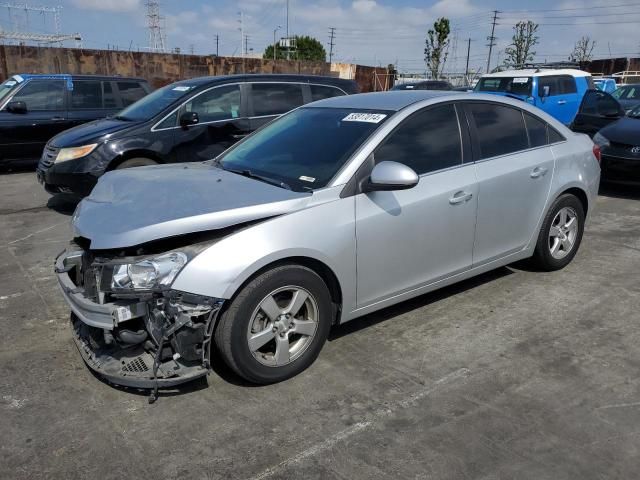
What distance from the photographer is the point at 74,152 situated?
6.88 meters

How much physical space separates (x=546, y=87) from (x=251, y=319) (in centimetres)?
1291

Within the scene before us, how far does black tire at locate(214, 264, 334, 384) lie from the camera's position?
9.64 ft

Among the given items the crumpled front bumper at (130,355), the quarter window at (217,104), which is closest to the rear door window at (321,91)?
the quarter window at (217,104)

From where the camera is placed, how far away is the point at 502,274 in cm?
504

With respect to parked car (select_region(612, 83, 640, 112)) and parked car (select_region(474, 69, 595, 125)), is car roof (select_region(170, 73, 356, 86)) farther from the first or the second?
parked car (select_region(612, 83, 640, 112))

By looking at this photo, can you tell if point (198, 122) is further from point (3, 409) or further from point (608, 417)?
point (608, 417)

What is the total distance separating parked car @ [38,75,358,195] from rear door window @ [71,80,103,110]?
3.01 metres

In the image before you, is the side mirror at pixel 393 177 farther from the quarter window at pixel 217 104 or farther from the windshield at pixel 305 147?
the quarter window at pixel 217 104

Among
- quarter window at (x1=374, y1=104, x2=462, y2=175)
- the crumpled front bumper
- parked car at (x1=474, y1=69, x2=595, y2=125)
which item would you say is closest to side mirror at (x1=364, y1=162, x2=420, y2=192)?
quarter window at (x1=374, y1=104, x2=462, y2=175)

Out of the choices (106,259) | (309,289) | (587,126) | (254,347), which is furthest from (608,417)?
(587,126)

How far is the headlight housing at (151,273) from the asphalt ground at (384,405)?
28.2 inches

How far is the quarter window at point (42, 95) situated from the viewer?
32.2 ft

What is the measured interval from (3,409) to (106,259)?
1.03 meters

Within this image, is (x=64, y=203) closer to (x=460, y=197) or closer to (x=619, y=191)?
(x=460, y=197)
